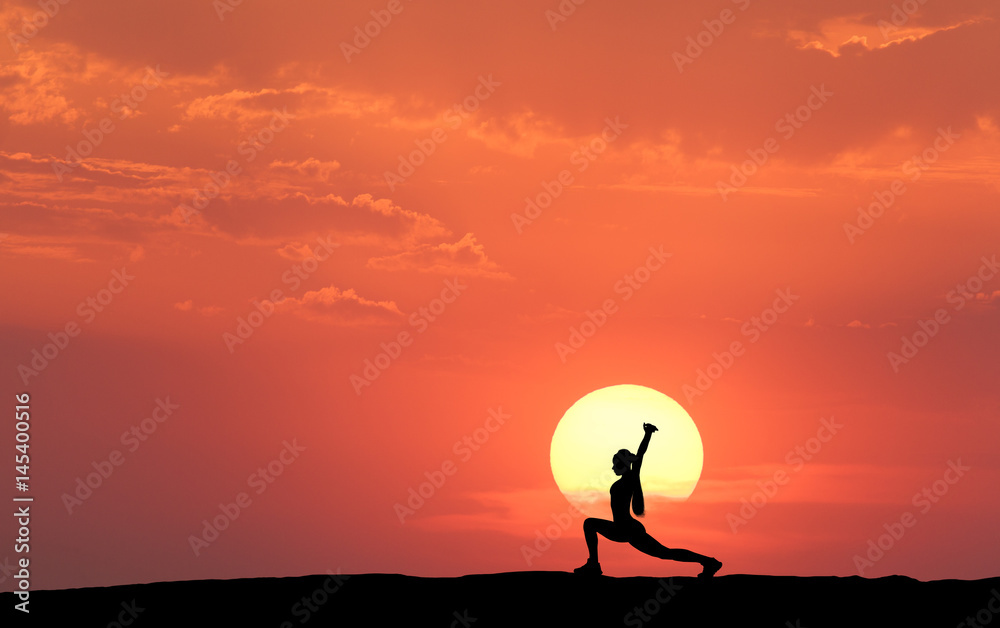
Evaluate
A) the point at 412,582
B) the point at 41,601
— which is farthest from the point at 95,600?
the point at 412,582

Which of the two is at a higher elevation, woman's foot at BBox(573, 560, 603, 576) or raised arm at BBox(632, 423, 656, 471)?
raised arm at BBox(632, 423, 656, 471)

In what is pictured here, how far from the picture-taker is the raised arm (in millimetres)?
13703

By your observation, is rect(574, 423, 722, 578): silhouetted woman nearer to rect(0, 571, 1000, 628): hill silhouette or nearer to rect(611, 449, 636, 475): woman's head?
rect(611, 449, 636, 475): woman's head

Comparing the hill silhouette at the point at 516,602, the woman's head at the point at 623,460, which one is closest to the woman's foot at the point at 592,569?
the hill silhouette at the point at 516,602

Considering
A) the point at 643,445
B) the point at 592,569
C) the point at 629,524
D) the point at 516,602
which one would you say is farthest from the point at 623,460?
the point at 516,602

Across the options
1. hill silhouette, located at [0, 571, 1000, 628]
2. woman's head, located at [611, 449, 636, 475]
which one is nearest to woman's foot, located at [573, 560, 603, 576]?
hill silhouette, located at [0, 571, 1000, 628]

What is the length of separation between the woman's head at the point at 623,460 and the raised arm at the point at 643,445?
10cm

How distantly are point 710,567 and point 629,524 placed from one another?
1235mm

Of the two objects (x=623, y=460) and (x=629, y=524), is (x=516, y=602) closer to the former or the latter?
(x=629, y=524)

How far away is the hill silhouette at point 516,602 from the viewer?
45.5 feet

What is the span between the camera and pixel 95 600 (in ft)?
47.2

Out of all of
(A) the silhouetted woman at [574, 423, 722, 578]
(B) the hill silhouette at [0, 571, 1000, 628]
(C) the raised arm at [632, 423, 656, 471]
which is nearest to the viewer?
(C) the raised arm at [632, 423, 656, 471]

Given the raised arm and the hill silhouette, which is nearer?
the raised arm

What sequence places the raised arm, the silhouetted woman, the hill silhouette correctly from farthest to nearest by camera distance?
the silhouetted woman
the hill silhouette
the raised arm
